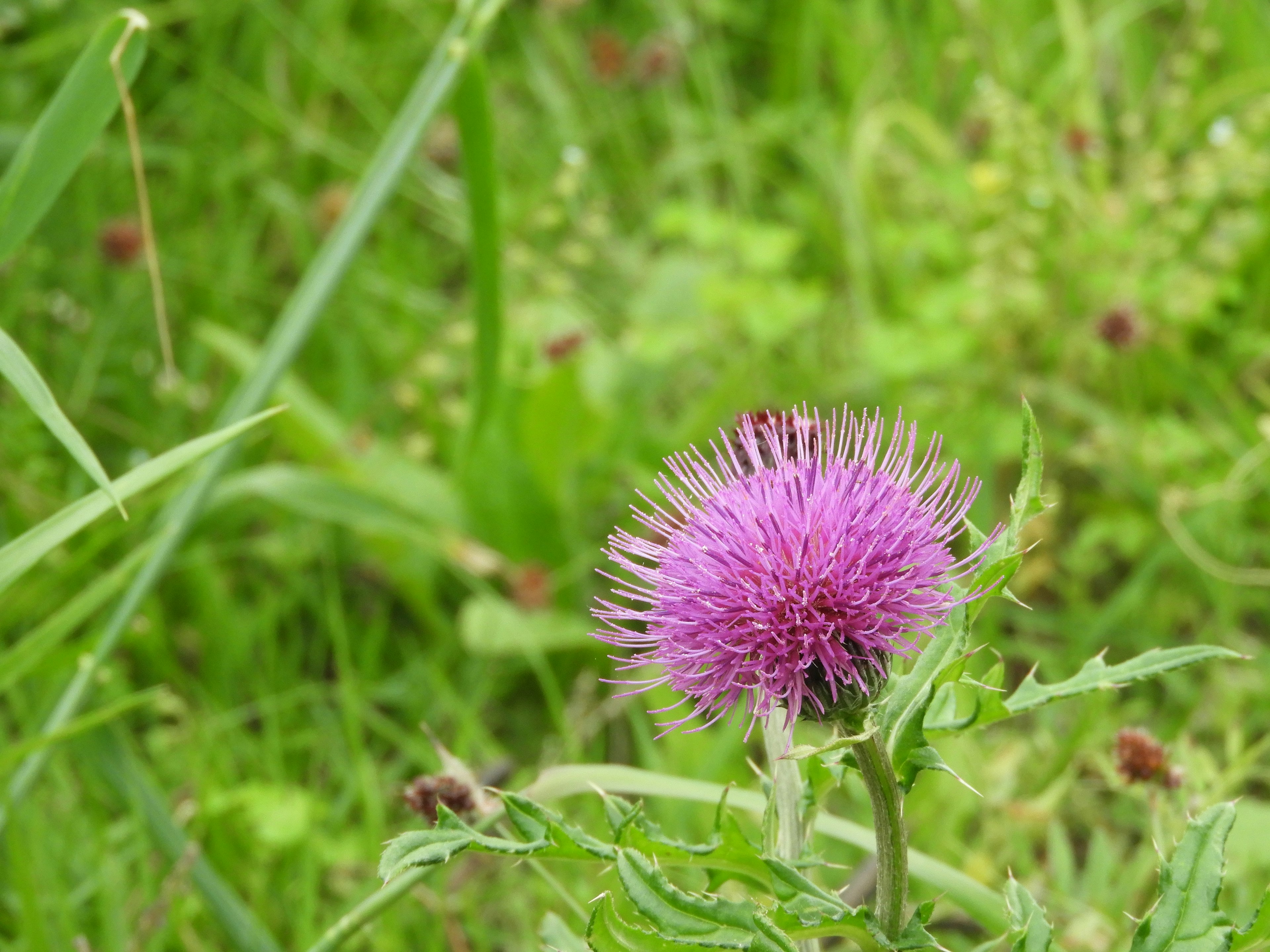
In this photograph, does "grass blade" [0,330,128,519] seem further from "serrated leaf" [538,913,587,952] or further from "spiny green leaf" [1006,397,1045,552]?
"spiny green leaf" [1006,397,1045,552]

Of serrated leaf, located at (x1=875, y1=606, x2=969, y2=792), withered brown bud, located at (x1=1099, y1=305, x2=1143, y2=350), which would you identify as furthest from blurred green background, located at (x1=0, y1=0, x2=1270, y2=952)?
serrated leaf, located at (x1=875, y1=606, x2=969, y2=792)

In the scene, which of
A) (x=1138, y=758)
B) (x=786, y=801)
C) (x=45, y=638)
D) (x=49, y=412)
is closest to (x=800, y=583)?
(x=786, y=801)

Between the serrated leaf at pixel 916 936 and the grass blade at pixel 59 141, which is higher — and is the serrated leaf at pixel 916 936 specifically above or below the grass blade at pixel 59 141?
below

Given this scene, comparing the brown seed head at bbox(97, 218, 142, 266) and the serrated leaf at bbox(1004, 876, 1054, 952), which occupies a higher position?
the brown seed head at bbox(97, 218, 142, 266)

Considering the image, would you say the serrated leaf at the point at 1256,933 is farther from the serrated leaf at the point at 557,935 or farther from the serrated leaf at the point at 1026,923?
the serrated leaf at the point at 557,935

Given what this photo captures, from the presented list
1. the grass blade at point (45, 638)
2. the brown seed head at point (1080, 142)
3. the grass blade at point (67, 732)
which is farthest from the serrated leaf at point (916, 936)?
the brown seed head at point (1080, 142)

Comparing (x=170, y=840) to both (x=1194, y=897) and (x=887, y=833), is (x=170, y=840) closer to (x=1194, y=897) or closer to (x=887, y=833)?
(x=887, y=833)
